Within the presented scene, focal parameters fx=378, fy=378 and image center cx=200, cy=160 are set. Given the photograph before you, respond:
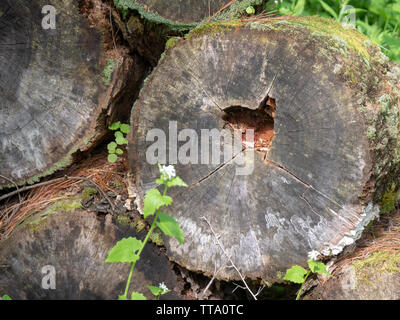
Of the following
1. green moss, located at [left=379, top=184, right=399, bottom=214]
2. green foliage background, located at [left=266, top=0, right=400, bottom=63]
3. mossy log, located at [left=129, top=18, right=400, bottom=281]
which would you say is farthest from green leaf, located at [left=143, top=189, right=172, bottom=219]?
green foliage background, located at [left=266, top=0, right=400, bottom=63]

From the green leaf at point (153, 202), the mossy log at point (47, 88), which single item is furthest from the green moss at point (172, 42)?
the green leaf at point (153, 202)

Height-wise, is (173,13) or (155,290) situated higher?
(173,13)

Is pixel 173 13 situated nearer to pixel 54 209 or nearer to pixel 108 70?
pixel 108 70

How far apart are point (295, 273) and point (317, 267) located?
0.34 ft

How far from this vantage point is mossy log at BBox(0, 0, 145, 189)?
2.19m

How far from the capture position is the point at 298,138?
1.76m

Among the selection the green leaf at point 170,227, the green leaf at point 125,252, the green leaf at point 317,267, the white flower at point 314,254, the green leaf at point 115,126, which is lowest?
the green leaf at point 317,267

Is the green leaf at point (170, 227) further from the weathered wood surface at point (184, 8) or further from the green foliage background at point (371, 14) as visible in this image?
the green foliage background at point (371, 14)

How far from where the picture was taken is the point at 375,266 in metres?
1.77

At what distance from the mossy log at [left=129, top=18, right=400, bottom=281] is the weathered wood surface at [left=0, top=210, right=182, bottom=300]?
154mm

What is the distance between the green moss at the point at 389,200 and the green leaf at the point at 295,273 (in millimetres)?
639

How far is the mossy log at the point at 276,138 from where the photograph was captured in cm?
173

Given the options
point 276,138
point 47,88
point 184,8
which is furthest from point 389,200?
point 47,88

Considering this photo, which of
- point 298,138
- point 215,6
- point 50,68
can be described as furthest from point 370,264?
point 50,68
